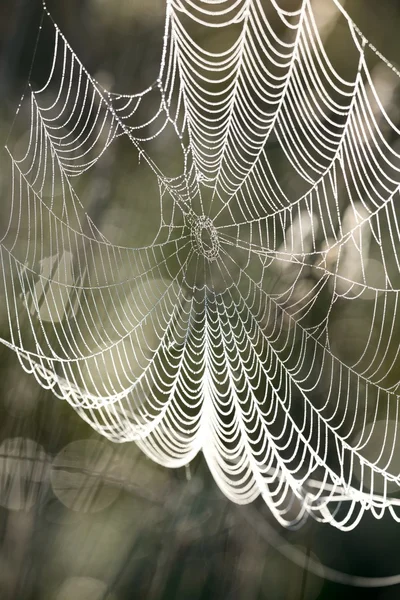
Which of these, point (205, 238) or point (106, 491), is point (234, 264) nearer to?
point (205, 238)

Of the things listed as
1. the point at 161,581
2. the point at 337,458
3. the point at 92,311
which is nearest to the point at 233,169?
the point at 92,311

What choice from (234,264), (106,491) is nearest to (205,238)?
(234,264)

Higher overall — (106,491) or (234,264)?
(234,264)
